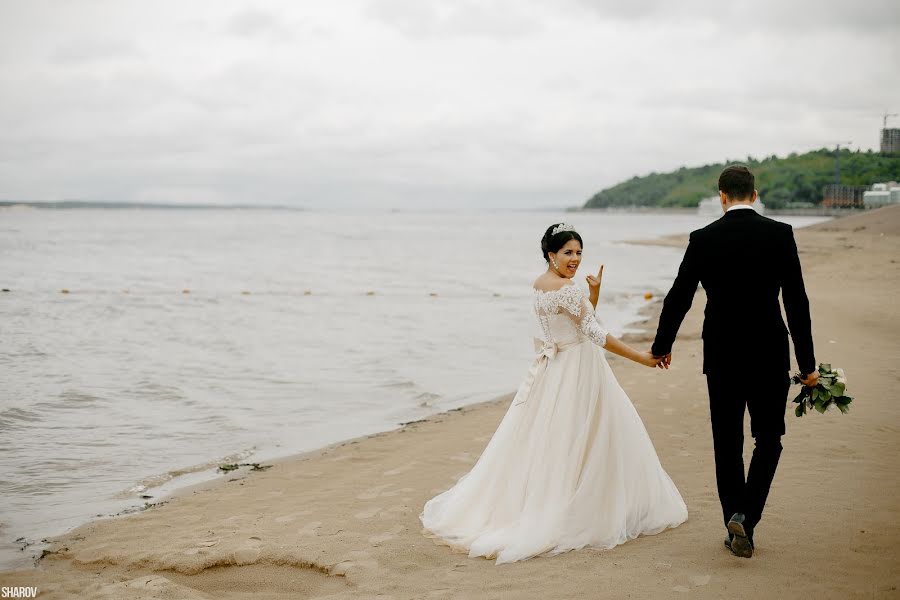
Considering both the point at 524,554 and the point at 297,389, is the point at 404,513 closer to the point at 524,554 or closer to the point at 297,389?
the point at 524,554

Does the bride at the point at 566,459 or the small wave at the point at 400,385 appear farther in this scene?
the small wave at the point at 400,385

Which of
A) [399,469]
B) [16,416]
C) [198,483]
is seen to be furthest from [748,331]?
[16,416]

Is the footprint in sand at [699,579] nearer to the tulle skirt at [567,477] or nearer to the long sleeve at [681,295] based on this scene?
the tulle skirt at [567,477]

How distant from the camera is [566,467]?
16.2ft

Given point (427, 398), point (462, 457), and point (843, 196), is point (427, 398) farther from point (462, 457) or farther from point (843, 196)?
point (843, 196)

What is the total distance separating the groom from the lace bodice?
1.98ft

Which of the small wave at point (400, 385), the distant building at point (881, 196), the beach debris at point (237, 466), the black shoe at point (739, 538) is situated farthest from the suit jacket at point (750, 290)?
the distant building at point (881, 196)

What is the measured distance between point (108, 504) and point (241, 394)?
14.9ft

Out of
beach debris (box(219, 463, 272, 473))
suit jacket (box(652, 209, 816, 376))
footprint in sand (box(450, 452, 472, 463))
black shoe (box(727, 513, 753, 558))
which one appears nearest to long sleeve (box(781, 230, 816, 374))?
suit jacket (box(652, 209, 816, 376))

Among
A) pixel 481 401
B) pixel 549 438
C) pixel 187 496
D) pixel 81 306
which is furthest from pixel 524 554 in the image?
pixel 81 306

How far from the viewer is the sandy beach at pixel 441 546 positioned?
432 centimetres

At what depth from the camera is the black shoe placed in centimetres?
448

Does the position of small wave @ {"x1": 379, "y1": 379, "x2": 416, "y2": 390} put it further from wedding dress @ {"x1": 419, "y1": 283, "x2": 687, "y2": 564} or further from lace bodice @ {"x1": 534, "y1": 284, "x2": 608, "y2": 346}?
lace bodice @ {"x1": 534, "y1": 284, "x2": 608, "y2": 346}

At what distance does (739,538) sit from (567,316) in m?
1.70
